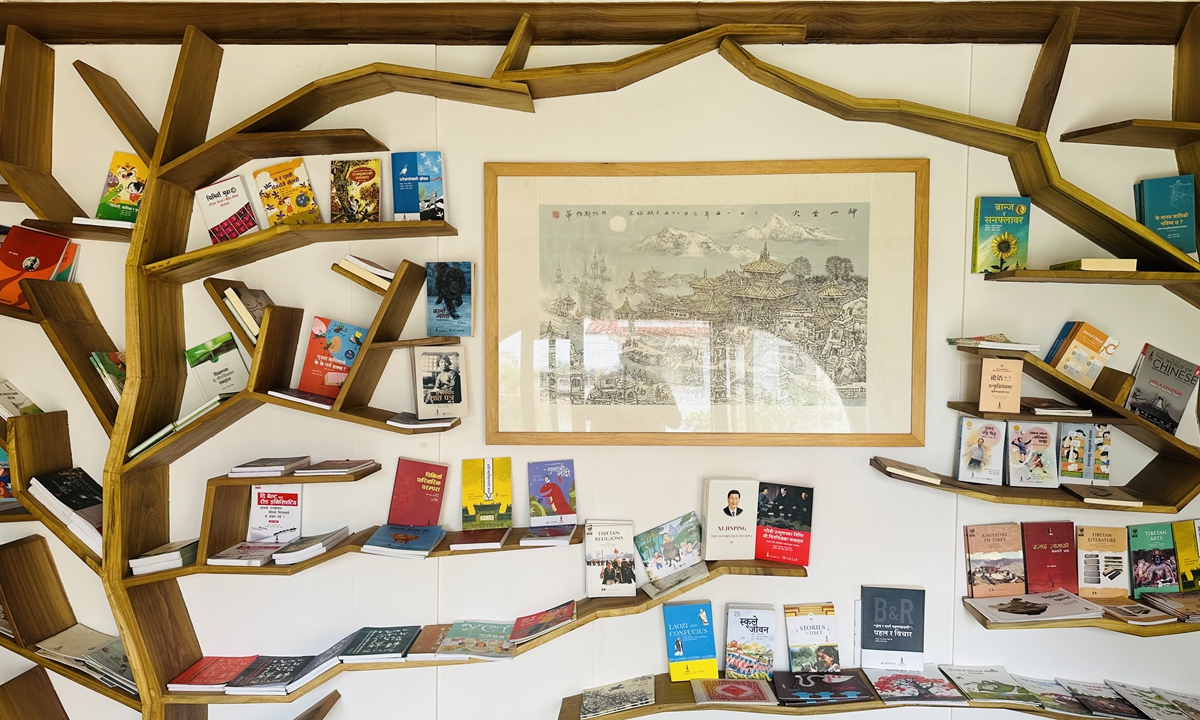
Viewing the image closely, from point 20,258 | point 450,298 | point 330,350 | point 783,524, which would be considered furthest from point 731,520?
point 20,258

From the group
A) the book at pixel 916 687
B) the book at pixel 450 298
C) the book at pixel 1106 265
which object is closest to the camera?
the book at pixel 1106 265

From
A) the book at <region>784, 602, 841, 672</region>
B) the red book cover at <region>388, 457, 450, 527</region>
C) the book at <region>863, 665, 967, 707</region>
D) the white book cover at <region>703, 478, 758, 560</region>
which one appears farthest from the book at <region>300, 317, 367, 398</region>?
the book at <region>863, 665, 967, 707</region>

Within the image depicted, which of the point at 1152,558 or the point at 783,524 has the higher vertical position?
the point at 783,524

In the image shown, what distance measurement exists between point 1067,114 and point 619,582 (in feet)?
6.62

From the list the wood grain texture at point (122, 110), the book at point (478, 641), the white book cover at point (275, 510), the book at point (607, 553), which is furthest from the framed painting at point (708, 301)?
the wood grain texture at point (122, 110)

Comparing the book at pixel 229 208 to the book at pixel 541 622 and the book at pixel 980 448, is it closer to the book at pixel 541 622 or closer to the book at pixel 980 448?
the book at pixel 541 622

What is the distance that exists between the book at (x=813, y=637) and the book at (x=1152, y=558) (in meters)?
0.97

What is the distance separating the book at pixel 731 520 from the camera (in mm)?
1989

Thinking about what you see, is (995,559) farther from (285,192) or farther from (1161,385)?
(285,192)

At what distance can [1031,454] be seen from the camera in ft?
6.43

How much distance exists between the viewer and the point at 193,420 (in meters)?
1.86

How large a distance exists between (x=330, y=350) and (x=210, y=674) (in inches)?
42.5

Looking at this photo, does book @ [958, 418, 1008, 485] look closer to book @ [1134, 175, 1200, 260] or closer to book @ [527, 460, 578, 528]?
book @ [1134, 175, 1200, 260]

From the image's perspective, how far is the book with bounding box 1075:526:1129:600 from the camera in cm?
201
